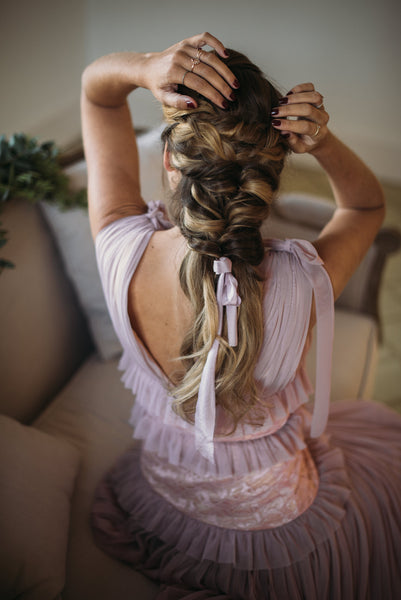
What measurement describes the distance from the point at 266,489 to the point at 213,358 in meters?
0.36

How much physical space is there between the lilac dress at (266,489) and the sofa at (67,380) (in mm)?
98

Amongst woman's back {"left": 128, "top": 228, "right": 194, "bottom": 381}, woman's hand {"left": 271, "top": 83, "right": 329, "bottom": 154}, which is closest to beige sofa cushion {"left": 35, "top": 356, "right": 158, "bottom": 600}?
woman's back {"left": 128, "top": 228, "right": 194, "bottom": 381}

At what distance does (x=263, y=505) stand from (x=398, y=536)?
29cm

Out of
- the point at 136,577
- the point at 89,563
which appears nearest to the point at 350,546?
the point at 136,577

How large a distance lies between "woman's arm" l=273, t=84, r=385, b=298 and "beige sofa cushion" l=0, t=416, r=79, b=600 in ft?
2.46

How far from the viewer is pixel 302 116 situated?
684mm

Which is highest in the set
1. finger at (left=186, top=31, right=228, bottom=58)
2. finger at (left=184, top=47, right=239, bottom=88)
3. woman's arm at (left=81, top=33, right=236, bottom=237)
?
finger at (left=186, top=31, right=228, bottom=58)

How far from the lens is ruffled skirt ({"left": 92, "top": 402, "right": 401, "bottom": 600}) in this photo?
847mm

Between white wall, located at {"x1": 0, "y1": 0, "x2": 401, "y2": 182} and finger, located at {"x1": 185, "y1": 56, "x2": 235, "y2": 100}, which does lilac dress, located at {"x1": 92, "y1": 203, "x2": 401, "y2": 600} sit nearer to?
finger, located at {"x1": 185, "y1": 56, "x2": 235, "y2": 100}

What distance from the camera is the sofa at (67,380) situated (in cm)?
87

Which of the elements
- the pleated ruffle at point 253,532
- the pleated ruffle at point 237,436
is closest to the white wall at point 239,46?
the pleated ruffle at point 237,436

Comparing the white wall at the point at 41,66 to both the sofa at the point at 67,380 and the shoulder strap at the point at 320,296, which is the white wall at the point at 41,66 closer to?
the sofa at the point at 67,380

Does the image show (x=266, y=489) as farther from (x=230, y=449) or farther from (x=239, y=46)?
(x=239, y=46)

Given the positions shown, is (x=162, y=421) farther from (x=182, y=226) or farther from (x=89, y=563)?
(x=182, y=226)
